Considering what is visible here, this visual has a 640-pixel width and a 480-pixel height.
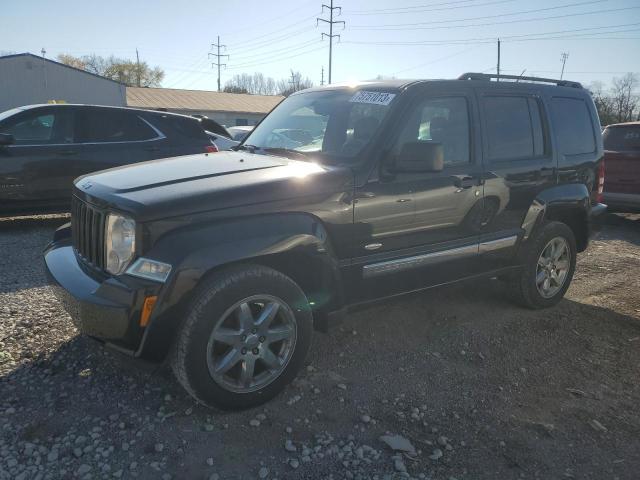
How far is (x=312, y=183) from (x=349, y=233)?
16.4 inches

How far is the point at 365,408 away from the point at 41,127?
19.6 ft

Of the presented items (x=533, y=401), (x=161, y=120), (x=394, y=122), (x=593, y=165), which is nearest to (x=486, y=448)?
(x=533, y=401)

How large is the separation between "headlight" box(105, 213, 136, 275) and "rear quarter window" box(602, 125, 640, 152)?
8.43 metres

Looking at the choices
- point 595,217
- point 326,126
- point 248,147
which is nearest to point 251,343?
point 326,126

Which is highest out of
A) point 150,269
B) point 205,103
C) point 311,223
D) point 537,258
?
point 205,103

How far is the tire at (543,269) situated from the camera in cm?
455

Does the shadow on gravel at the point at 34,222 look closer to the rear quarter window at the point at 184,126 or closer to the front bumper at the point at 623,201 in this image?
the rear quarter window at the point at 184,126

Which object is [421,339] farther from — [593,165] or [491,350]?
[593,165]

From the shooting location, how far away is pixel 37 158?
6574 millimetres

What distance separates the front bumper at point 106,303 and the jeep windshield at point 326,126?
1547mm

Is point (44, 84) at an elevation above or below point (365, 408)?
above

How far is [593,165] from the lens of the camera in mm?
4891

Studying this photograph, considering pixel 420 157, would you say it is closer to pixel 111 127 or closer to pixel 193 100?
pixel 111 127

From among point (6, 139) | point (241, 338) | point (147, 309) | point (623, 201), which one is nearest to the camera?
point (147, 309)
